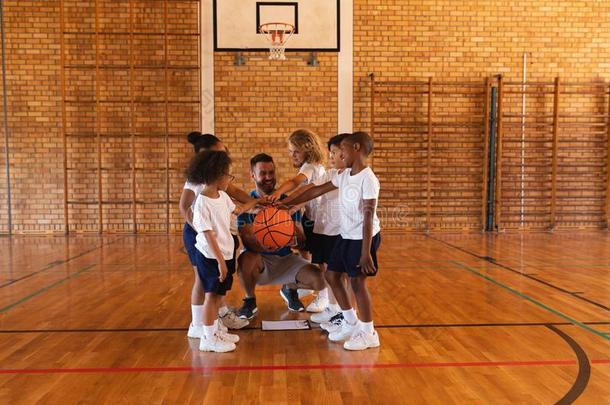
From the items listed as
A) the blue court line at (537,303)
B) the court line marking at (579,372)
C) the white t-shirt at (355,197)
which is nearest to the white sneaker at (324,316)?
the white t-shirt at (355,197)

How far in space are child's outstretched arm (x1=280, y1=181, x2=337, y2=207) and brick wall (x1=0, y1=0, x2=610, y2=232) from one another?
5923mm

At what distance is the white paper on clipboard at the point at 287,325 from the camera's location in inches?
144

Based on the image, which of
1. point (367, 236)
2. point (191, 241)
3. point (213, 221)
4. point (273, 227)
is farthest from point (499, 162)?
point (213, 221)

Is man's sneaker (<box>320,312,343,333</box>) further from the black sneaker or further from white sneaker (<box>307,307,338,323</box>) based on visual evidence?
the black sneaker

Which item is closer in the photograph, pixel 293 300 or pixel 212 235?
pixel 212 235

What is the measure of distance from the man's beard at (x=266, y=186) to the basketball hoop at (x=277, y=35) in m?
5.49

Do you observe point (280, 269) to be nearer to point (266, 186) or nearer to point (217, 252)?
point (266, 186)

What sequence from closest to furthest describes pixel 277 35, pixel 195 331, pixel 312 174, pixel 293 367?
1. pixel 293 367
2. pixel 195 331
3. pixel 312 174
4. pixel 277 35

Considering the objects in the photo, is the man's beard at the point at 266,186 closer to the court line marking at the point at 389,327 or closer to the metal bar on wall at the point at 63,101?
the court line marking at the point at 389,327

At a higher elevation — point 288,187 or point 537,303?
→ point 288,187

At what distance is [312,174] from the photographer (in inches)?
149

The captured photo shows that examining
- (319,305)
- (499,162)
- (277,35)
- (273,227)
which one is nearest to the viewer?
(273,227)

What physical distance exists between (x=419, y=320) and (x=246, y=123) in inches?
252

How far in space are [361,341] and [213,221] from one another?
3.97 ft
